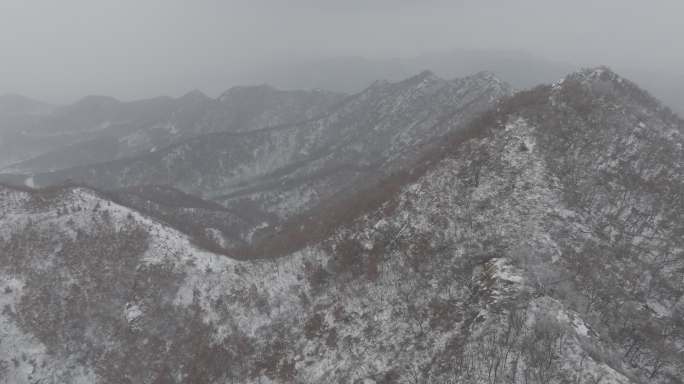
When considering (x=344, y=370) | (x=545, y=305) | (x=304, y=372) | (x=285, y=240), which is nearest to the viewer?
(x=545, y=305)

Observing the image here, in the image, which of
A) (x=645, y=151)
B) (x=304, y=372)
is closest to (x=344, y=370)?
(x=304, y=372)

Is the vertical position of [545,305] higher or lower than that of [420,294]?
higher

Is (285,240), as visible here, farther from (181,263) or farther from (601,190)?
(601,190)

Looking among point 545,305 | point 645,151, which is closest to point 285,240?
point 545,305

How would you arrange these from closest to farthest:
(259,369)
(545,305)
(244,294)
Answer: (545,305) < (259,369) < (244,294)

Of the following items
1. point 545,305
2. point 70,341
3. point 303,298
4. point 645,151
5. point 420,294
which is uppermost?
point 645,151

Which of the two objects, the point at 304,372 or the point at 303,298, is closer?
the point at 304,372
